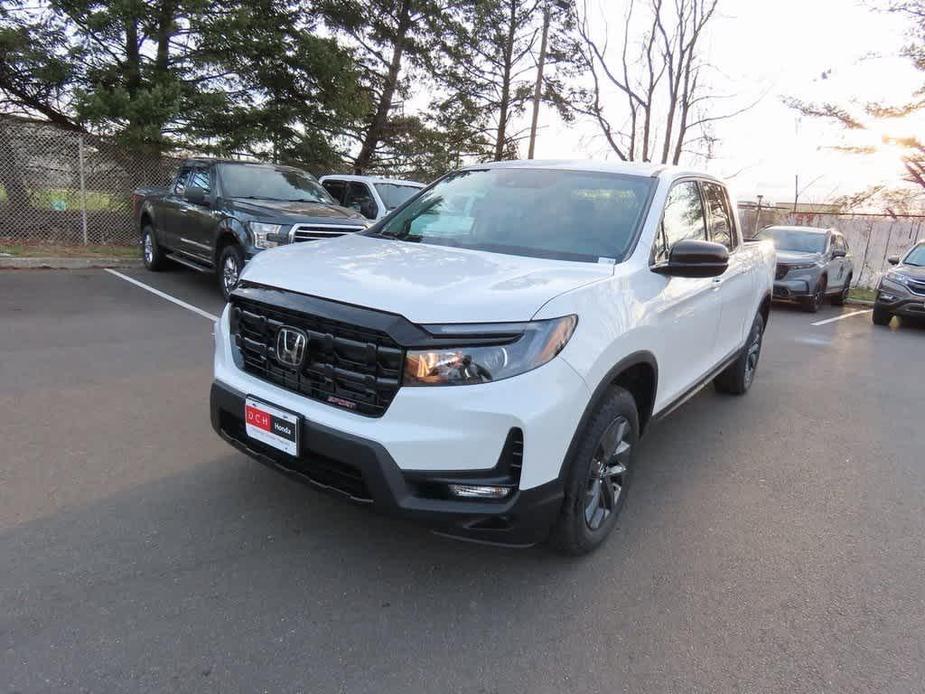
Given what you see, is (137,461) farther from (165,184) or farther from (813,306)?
(813,306)

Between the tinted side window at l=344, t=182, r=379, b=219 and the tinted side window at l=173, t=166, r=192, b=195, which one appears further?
the tinted side window at l=344, t=182, r=379, b=219

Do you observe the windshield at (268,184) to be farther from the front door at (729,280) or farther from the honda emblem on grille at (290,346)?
the honda emblem on grille at (290,346)

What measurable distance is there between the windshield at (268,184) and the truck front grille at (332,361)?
6.27 m

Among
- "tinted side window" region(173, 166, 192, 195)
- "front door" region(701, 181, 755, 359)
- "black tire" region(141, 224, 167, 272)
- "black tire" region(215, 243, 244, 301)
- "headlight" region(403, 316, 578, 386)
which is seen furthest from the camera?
"black tire" region(141, 224, 167, 272)

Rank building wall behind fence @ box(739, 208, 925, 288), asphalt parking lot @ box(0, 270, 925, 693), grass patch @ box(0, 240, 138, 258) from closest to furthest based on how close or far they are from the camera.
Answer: asphalt parking lot @ box(0, 270, 925, 693) < grass patch @ box(0, 240, 138, 258) < building wall behind fence @ box(739, 208, 925, 288)

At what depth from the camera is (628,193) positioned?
11.9ft

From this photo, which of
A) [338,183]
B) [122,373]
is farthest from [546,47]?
[122,373]

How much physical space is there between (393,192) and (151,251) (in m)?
4.16

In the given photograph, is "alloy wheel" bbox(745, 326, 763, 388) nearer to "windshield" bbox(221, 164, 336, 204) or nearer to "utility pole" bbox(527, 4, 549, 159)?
"windshield" bbox(221, 164, 336, 204)

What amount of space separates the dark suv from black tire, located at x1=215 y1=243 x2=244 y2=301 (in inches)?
418

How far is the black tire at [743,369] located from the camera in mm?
5566

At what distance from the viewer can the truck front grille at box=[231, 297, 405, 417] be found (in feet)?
7.97

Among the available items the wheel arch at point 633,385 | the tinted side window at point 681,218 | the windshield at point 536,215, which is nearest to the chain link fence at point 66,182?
the windshield at point 536,215

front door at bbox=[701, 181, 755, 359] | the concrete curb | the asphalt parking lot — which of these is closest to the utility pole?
the concrete curb
